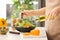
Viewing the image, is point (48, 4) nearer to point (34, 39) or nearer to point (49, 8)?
point (49, 8)

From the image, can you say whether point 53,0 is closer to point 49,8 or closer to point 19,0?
point 49,8

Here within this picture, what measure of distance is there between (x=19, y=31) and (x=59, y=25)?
460 millimetres

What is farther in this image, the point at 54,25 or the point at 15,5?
the point at 15,5

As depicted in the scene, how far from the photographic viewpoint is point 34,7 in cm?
372

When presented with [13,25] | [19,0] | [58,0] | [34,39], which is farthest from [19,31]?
[19,0]

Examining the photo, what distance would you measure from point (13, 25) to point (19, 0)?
6.42 ft

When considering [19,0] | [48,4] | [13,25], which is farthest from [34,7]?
[48,4]

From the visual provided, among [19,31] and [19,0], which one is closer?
[19,31]

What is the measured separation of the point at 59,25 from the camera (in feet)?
4.02

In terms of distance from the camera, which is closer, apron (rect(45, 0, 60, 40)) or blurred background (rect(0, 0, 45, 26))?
apron (rect(45, 0, 60, 40))

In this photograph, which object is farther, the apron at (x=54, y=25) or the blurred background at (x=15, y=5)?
the blurred background at (x=15, y=5)

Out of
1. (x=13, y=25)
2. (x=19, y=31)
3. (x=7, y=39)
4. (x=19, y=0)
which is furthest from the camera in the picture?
(x=19, y=0)

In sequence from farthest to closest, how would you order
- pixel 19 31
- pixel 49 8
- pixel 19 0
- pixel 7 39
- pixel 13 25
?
pixel 19 0 → pixel 13 25 → pixel 19 31 → pixel 49 8 → pixel 7 39

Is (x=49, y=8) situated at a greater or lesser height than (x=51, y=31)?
greater
